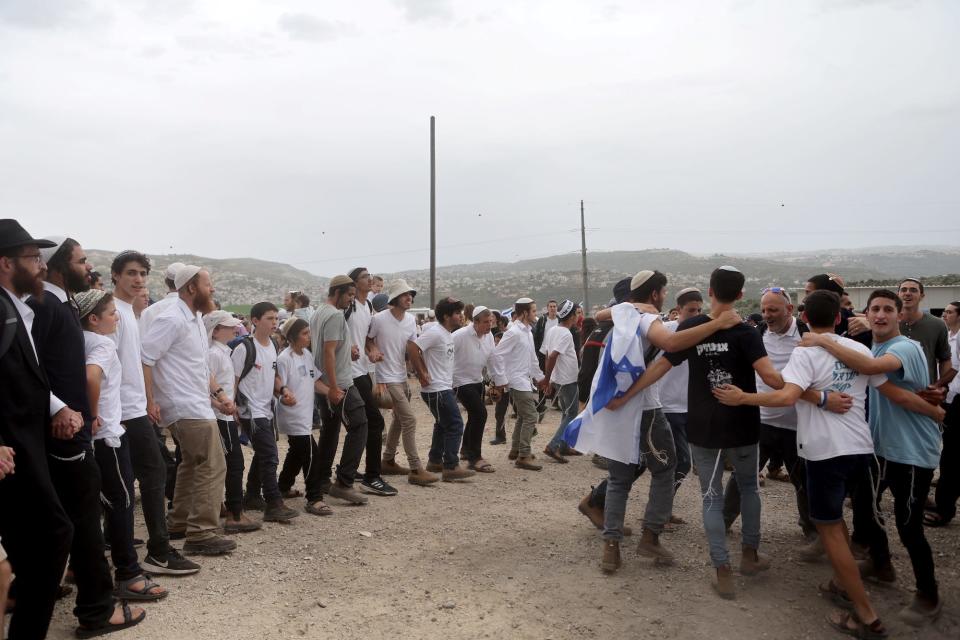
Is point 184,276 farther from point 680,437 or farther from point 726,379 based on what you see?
point 680,437

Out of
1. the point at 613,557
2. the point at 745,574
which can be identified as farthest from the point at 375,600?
the point at 745,574

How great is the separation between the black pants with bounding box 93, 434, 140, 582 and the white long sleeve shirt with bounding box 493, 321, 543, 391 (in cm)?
502

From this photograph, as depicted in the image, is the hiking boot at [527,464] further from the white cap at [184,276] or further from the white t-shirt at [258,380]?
the white cap at [184,276]

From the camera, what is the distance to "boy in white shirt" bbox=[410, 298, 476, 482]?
7.79 m

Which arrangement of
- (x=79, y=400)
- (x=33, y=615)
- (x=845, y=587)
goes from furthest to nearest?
(x=845, y=587) → (x=79, y=400) → (x=33, y=615)

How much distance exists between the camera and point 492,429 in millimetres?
11516

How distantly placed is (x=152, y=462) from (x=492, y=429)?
7.25 meters

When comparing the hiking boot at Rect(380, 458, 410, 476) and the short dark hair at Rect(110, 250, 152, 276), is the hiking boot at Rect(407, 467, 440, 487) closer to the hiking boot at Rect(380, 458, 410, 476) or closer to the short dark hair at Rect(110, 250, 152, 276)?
the hiking boot at Rect(380, 458, 410, 476)

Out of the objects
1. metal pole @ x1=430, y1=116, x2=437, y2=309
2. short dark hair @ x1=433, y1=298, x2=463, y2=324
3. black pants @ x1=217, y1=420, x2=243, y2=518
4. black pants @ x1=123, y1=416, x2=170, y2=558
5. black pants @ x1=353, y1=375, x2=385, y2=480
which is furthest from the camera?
metal pole @ x1=430, y1=116, x2=437, y2=309

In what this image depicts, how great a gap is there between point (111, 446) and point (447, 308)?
421 cm

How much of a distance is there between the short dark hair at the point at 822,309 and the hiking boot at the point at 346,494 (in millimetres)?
4285

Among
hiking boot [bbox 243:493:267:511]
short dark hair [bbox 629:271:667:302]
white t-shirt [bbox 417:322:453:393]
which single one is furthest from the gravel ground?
short dark hair [bbox 629:271:667:302]

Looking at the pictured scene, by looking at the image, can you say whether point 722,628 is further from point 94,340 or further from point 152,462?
point 94,340

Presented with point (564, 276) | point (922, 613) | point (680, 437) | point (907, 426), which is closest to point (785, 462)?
point (680, 437)
